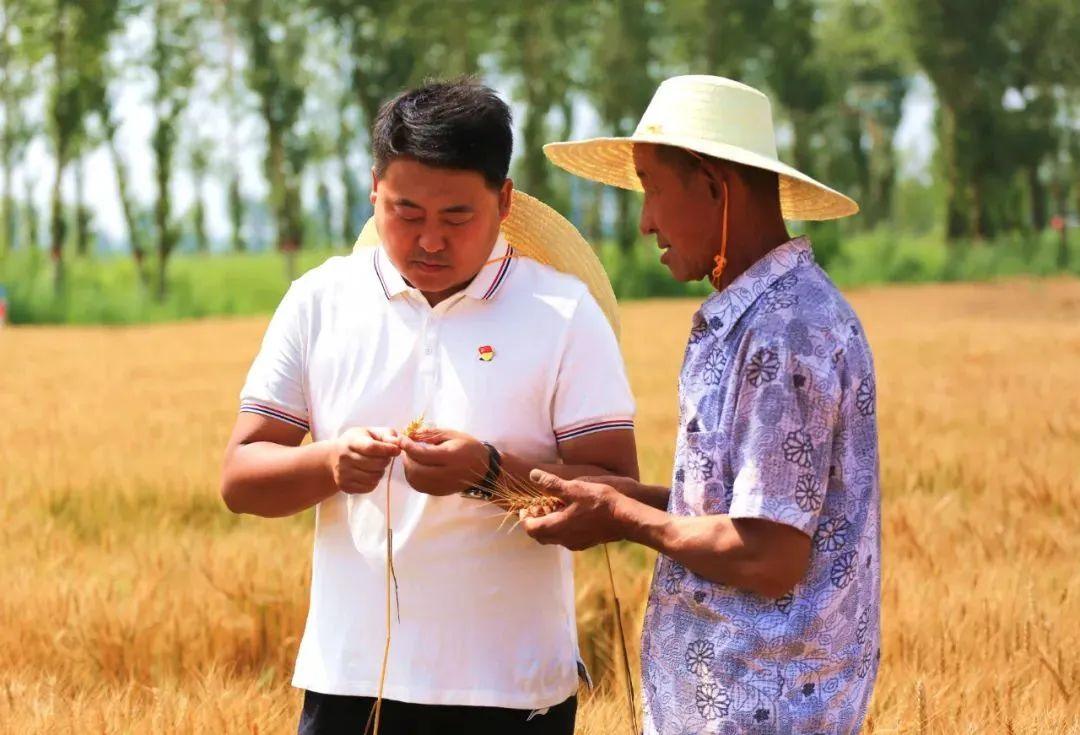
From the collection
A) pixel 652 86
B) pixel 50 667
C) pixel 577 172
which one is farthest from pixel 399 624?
pixel 652 86

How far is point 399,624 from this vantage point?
248cm

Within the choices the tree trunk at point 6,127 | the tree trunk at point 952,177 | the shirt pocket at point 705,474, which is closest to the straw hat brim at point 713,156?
the shirt pocket at point 705,474

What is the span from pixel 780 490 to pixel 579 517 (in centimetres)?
34

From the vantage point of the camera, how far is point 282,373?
2.54 m

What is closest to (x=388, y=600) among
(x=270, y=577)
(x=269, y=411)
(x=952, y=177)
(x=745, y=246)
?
(x=269, y=411)

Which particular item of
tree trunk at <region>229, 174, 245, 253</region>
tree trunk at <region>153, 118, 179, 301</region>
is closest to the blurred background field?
tree trunk at <region>153, 118, 179, 301</region>

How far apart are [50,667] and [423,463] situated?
7.69 ft

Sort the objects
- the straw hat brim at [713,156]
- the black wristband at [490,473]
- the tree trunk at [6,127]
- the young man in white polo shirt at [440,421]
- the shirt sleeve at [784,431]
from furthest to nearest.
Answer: the tree trunk at [6,127] < the young man in white polo shirt at [440,421] < the black wristband at [490,473] < the straw hat brim at [713,156] < the shirt sleeve at [784,431]

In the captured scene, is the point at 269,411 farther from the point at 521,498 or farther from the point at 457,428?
the point at 521,498

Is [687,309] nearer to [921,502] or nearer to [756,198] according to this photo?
[921,502]

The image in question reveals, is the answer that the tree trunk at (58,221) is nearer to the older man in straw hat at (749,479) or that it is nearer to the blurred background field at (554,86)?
the blurred background field at (554,86)

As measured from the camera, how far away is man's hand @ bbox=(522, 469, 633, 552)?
88.4 inches

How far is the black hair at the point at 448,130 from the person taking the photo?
244cm

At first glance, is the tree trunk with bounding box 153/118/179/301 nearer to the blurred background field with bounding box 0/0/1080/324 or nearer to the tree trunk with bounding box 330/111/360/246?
the blurred background field with bounding box 0/0/1080/324
